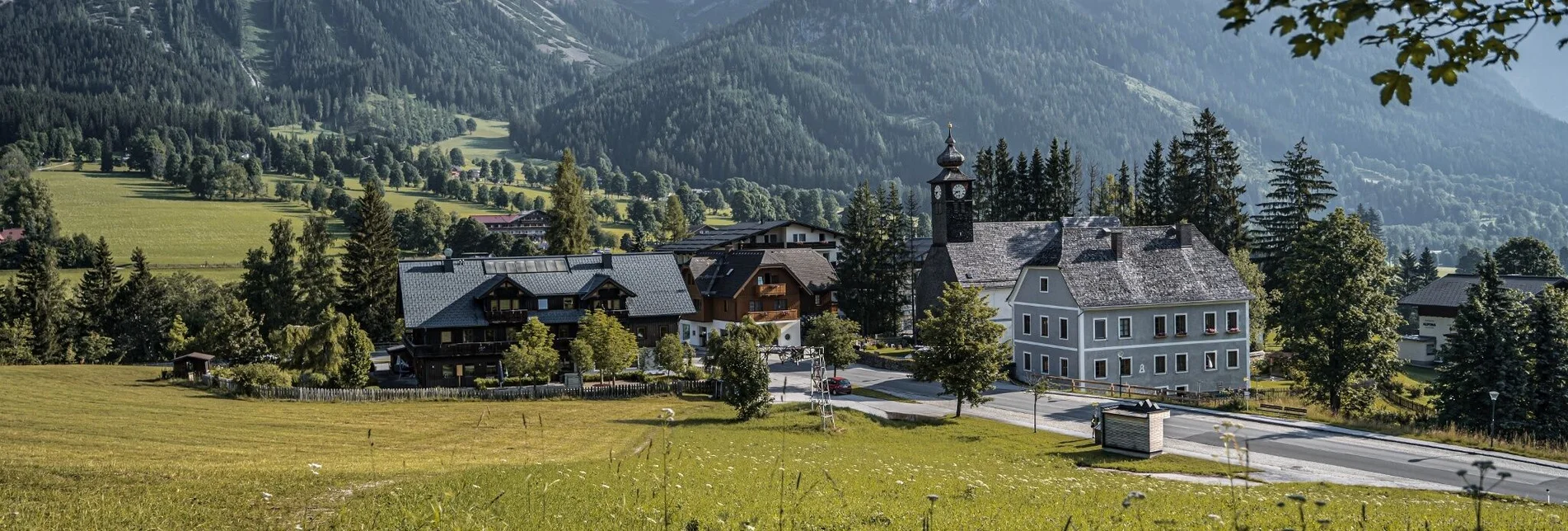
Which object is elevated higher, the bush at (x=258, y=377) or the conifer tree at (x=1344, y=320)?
the conifer tree at (x=1344, y=320)

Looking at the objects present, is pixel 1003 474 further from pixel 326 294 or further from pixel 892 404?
pixel 326 294

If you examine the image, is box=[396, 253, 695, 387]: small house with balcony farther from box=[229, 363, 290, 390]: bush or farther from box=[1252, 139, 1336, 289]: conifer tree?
box=[1252, 139, 1336, 289]: conifer tree

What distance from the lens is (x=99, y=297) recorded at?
85875 mm

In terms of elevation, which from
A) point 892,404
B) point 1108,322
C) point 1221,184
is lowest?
point 892,404

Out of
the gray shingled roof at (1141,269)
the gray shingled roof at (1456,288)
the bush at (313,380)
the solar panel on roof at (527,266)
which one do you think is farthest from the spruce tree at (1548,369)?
the bush at (313,380)

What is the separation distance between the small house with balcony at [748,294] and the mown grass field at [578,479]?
3500 centimetres

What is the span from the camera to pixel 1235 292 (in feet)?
212

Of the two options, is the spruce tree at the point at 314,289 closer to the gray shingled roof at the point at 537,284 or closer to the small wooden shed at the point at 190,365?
the gray shingled roof at the point at 537,284

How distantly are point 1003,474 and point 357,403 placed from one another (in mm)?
37520

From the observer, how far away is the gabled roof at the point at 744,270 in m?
81.3

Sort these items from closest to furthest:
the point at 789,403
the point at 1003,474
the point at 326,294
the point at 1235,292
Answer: the point at 1003,474 < the point at 789,403 < the point at 1235,292 < the point at 326,294

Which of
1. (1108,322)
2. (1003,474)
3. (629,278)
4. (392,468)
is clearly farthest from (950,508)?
(629,278)

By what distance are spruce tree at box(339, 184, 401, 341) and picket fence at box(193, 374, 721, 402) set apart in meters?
25.0

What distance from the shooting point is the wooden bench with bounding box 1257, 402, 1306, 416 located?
4966 centimetres
